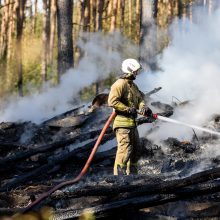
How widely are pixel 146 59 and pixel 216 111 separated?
5706 mm

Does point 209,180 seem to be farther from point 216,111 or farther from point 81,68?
point 81,68

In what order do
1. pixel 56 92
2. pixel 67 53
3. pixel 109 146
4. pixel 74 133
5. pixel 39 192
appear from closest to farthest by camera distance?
pixel 39 192 < pixel 109 146 < pixel 74 133 < pixel 56 92 < pixel 67 53

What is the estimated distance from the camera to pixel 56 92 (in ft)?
44.8

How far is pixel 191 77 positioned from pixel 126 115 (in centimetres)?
461

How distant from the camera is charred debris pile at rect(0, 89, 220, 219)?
4453 millimetres

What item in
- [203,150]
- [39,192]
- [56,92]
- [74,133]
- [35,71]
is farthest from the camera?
[35,71]

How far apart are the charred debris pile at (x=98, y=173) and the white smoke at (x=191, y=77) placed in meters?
0.25

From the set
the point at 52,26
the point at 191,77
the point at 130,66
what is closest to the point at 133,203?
→ the point at 130,66

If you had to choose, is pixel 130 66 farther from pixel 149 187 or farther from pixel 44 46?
pixel 44 46

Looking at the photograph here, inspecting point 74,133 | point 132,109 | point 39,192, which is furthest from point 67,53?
point 39,192

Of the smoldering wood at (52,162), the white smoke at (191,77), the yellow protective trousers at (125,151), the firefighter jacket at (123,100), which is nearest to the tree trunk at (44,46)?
the white smoke at (191,77)

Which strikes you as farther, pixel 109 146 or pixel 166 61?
pixel 166 61

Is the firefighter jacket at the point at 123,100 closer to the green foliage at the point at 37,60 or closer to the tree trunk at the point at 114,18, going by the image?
the green foliage at the point at 37,60

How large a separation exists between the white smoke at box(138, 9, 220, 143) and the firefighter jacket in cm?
207
